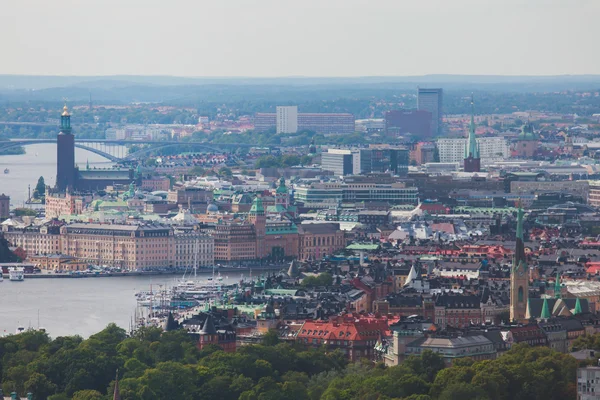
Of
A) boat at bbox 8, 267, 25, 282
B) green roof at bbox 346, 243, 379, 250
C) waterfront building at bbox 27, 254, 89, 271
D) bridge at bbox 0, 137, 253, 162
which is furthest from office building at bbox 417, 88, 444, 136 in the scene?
boat at bbox 8, 267, 25, 282

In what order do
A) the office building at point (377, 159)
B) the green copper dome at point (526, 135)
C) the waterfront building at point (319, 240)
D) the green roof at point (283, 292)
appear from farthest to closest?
the green copper dome at point (526, 135), the office building at point (377, 159), the waterfront building at point (319, 240), the green roof at point (283, 292)

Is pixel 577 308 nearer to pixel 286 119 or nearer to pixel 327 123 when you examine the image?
pixel 286 119

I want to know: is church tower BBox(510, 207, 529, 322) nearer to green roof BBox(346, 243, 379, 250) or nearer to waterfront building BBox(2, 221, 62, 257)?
green roof BBox(346, 243, 379, 250)

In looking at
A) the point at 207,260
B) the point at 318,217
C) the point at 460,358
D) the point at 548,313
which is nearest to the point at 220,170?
the point at 318,217

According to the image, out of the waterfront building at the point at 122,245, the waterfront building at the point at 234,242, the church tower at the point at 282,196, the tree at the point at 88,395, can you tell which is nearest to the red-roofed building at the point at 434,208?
the church tower at the point at 282,196

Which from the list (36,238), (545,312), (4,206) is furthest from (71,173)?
(545,312)

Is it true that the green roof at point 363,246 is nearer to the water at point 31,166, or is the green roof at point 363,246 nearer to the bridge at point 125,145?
the water at point 31,166
